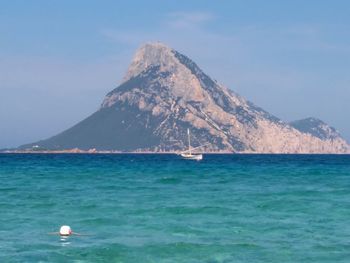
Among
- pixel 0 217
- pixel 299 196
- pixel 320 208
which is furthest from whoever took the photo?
pixel 299 196

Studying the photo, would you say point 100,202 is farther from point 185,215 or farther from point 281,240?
point 281,240

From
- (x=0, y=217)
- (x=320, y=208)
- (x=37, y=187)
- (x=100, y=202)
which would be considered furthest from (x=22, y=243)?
(x=37, y=187)

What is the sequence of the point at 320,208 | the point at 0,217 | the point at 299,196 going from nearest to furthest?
the point at 0,217 < the point at 320,208 < the point at 299,196

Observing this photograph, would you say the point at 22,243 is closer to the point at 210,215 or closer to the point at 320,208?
the point at 210,215

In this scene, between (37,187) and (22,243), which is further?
(37,187)

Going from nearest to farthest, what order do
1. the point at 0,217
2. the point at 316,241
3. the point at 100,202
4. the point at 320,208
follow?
the point at 316,241 < the point at 0,217 < the point at 320,208 < the point at 100,202

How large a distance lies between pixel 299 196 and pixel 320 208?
10412mm

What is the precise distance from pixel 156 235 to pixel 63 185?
Result: 39629mm

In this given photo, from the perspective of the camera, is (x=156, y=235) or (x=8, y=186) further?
(x=8, y=186)

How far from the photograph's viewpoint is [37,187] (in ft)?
233

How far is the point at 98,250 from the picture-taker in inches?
1253

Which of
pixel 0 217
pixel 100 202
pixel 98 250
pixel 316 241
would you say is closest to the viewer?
pixel 98 250

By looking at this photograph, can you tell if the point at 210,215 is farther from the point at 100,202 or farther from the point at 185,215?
the point at 100,202

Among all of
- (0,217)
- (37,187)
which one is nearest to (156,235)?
(0,217)
